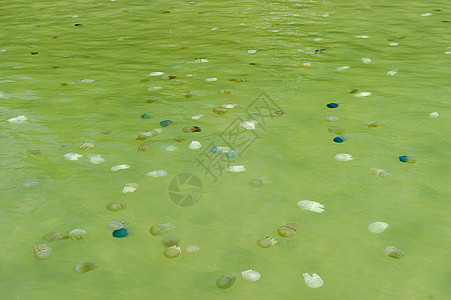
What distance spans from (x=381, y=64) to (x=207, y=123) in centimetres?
294

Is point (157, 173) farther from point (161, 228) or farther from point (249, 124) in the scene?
point (249, 124)

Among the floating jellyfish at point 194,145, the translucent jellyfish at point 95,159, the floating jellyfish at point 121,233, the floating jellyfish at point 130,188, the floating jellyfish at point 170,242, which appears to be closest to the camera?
the floating jellyfish at point 170,242

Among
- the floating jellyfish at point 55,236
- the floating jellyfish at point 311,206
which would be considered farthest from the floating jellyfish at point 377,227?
the floating jellyfish at point 55,236

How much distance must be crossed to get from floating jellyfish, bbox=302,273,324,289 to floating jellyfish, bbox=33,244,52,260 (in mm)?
1649

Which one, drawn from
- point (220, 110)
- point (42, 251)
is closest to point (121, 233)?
point (42, 251)

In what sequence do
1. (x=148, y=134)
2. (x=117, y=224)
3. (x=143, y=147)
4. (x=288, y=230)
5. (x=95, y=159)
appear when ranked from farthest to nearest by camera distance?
(x=148, y=134) < (x=143, y=147) < (x=95, y=159) < (x=117, y=224) < (x=288, y=230)

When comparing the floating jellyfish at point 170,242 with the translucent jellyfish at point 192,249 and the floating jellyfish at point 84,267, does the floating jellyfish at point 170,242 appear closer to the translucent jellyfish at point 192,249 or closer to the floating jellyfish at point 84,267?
the translucent jellyfish at point 192,249

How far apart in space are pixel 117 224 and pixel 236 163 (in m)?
1.25

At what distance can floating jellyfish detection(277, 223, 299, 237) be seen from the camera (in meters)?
3.49

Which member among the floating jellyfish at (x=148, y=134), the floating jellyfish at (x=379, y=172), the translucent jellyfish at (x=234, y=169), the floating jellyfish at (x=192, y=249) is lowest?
the floating jellyfish at (x=379, y=172)

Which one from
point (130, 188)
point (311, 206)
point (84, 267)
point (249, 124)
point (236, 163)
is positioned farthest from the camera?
point (249, 124)

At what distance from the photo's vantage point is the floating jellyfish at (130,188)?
408cm

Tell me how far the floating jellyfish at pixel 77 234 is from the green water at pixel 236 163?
8 cm

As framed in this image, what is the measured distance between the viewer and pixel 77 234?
3551 millimetres
